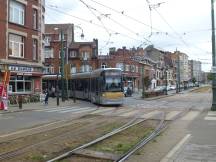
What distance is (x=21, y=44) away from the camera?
44.7 m

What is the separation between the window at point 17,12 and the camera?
141ft

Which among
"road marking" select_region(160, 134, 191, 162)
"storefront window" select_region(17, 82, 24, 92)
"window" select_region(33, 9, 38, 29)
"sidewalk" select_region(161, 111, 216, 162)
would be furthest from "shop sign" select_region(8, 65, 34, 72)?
"road marking" select_region(160, 134, 191, 162)

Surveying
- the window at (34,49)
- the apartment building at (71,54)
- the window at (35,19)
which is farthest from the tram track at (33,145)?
the apartment building at (71,54)

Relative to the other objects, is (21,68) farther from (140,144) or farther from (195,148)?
(195,148)

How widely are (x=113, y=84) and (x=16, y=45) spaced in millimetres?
10632

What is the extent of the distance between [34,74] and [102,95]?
964 centimetres

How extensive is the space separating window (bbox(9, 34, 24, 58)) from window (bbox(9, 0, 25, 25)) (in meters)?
1.47

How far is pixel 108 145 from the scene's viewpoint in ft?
47.1

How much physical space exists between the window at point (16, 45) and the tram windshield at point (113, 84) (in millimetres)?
9636

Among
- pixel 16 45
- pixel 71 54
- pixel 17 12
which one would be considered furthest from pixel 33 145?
pixel 71 54

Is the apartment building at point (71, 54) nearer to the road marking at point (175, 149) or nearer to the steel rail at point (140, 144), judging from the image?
the steel rail at point (140, 144)

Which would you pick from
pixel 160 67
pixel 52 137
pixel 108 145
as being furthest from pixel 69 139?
pixel 160 67

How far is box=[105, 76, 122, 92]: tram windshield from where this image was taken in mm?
39719

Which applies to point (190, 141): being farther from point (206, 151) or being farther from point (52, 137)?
point (52, 137)
